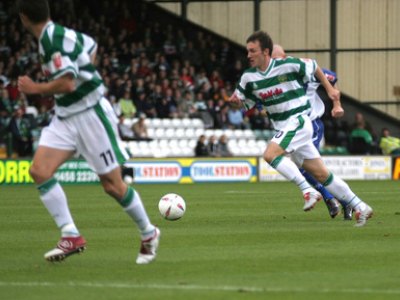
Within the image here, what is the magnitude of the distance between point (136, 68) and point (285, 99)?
1860cm

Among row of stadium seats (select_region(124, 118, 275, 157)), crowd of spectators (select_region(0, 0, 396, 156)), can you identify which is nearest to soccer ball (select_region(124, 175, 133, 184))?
row of stadium seats (select_region(124, 118, 275, 157))

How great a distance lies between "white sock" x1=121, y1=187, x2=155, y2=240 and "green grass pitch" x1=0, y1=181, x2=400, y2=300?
28cm

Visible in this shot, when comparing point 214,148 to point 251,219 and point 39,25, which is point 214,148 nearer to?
point 251,219

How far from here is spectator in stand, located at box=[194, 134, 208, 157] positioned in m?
28.6

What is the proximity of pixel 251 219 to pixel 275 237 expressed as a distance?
9.01ft

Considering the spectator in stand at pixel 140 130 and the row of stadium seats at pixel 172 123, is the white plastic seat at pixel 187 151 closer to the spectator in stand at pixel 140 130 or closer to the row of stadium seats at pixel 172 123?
the row of stadium seats at pixel 172 123

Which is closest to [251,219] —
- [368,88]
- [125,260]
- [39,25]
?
[125,260]

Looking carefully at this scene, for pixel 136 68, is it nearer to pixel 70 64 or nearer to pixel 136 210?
pixel 136 210

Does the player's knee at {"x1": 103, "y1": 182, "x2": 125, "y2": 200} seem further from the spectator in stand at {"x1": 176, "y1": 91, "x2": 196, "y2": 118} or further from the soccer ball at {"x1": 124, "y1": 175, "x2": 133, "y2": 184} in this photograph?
the spectator in stand at {"x1": 176, "y1": 91, "x2": 196, "y2": 118}

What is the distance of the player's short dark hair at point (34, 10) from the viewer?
28.9ft

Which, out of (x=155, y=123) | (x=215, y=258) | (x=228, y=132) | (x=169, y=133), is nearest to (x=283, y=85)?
(x=215, y=258)

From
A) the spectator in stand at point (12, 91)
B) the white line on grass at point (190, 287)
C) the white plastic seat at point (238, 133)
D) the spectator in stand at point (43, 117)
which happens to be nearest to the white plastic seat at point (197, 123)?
the white plastic seat at point (238, 133)

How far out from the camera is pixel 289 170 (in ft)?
43.5

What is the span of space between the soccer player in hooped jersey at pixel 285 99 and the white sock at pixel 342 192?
1 centimetres
